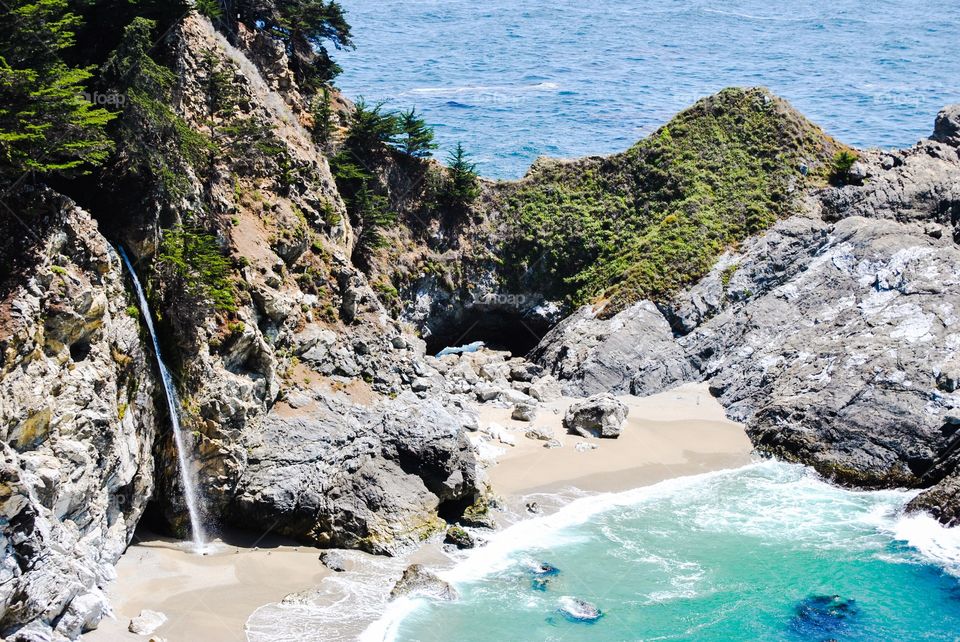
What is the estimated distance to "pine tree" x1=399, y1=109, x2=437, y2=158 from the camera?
48000mm

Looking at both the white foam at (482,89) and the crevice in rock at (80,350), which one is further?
the white foam at (482,89)

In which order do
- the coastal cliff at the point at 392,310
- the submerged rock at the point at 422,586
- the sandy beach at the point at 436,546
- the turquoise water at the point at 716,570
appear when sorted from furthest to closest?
the submerged rock at the point at 422,586 < the turquoise water at the point at 716,570 < the sandy beach at the point at 436,546 < the coastal cliff at the point at 392,310

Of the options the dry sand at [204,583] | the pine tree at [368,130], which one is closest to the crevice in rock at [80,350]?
the dry sand at [204,583]

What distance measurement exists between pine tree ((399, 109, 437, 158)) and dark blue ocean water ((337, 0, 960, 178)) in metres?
17.0

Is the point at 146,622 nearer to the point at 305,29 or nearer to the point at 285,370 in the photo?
the point at 285,370

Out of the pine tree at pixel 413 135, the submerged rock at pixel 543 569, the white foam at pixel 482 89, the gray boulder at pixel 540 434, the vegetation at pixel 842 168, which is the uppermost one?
the white foam at pixel 482 89

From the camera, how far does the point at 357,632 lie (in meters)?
25.3

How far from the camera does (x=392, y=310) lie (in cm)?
4509

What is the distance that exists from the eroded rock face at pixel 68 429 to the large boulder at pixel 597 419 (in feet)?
57.7

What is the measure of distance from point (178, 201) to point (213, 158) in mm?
4216

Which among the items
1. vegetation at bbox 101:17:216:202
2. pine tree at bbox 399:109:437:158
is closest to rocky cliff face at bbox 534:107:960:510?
pine tree at bbox 399:109:437:158

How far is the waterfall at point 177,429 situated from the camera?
1111 inches

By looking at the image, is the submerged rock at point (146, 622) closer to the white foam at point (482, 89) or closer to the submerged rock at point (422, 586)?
the submerged rock at point (422, 586)

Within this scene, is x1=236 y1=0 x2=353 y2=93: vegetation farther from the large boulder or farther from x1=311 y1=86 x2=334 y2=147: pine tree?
the large boulder
